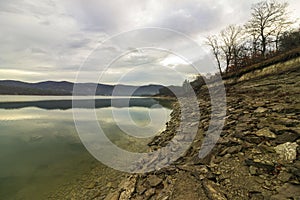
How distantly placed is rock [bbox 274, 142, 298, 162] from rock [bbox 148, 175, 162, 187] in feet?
11.8

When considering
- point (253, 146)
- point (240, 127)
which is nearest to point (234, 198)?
point (253, 146)

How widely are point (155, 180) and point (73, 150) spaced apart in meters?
7.89

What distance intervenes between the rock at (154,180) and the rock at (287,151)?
142 inches

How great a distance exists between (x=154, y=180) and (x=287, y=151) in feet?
13.1

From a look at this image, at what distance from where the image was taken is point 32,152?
11.2 metres

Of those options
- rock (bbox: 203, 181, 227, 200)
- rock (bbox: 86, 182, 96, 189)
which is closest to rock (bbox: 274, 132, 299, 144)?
rock (bbox: 203, 181, 227, 200)

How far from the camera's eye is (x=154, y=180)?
5.61m

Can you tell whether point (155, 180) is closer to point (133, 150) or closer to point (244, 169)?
point (244, 169)

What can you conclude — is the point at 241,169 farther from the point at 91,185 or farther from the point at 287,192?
the point at 91,185

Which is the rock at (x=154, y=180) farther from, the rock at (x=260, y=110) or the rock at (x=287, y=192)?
the rock at (x=260, y=110)

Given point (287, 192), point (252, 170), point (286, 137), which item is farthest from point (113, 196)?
point (286, 137)

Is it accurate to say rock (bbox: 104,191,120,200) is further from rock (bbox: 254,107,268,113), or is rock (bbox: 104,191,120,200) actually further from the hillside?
rock (bbox: 254,107,268,113)

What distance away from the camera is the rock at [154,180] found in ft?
17.7

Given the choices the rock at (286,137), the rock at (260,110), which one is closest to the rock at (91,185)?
the rock at (286,137)
